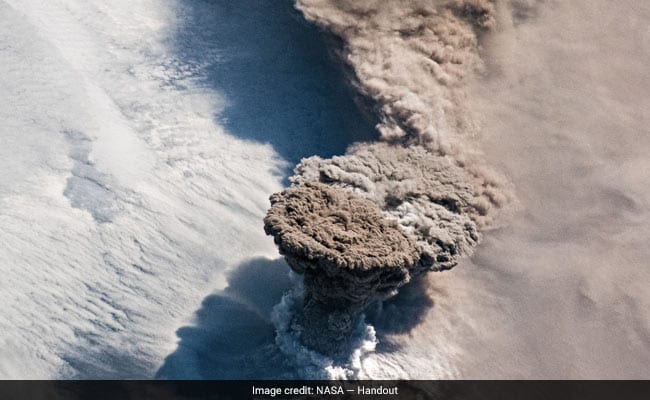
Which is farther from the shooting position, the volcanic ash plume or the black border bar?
the black border bar

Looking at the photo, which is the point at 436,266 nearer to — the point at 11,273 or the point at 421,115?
the point at 421,115

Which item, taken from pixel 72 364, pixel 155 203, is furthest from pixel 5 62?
pixel 72 364

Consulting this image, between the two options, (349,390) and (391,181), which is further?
(391,181)

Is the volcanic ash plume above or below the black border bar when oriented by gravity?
above

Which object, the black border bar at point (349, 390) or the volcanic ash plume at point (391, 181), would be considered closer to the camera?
the volcanic ash plume at point (391, 181)

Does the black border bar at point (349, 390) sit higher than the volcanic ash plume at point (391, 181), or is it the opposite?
the volcanic ash plume at point (391, 181)

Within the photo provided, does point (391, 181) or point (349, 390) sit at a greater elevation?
point (391, 181)

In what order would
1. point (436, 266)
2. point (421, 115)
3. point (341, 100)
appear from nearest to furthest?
1. point (436, 266)
2. point (421, 115)
3. point (341, 100)

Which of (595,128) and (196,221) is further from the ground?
(595,128)
